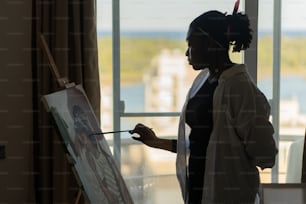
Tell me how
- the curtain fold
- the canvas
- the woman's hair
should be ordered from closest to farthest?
the canvas < the woman's hair < the curtain fold

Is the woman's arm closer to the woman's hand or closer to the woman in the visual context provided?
the woman's hand

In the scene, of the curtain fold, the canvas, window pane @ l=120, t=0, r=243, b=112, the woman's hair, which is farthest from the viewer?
window pane @ l=120, t=0, r=243, b=112

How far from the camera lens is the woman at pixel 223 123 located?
168 centimetres

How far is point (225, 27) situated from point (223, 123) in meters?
0.34

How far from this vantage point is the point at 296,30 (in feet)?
8.81

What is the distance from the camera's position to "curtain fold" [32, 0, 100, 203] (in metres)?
2.48

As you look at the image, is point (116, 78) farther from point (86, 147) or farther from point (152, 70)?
point (86, 147)

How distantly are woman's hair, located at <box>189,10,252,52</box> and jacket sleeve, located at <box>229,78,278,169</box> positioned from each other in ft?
0.60

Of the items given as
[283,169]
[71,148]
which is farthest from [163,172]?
[71,148]

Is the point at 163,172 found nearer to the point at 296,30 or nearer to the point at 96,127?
the point at 96,127

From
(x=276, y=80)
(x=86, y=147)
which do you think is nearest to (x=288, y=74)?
(x=276, y=80)

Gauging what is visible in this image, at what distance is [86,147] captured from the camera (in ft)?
5.47

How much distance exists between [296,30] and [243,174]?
1.22m

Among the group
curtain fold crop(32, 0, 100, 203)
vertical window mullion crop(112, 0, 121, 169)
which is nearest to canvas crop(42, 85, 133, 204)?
curtain fold crop(32, 0, 100, 203)
